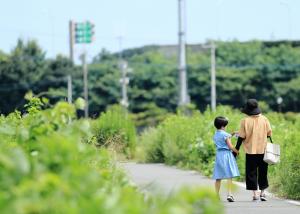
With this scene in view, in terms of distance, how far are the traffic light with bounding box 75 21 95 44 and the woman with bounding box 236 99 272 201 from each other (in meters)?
77.0

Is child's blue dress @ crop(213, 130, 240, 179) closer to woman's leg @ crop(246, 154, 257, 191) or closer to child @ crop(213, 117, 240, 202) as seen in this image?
child @ crop(213, 117, 240, 202)

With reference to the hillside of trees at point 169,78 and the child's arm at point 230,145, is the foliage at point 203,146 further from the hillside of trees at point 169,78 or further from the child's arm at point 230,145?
the hillside of trees at point 169,78

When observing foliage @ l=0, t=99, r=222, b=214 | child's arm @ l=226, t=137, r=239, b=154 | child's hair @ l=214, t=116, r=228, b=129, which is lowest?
child's arm @ l=226, t=137, r=239, b=154

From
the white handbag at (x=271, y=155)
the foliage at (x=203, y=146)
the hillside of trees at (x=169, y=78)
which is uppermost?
the white handbag at (x=271, y=155)

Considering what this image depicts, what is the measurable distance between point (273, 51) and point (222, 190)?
73377mm

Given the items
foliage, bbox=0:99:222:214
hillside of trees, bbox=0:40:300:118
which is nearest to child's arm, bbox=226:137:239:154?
foliage, bbox=0:99:222:214

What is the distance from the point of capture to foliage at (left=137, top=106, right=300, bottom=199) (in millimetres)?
16953

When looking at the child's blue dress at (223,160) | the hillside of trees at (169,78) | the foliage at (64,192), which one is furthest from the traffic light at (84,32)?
the foliage at (64,192)

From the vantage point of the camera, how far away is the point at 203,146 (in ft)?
81.0

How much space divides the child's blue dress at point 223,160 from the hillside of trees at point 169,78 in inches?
2511

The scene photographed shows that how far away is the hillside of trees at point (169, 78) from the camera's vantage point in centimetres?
8212

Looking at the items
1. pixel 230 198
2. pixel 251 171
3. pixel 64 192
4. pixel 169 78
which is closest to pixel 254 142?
pixel 251 171

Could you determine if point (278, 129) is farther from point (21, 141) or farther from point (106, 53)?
point (106, 53)

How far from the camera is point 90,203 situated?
15.8 ft
